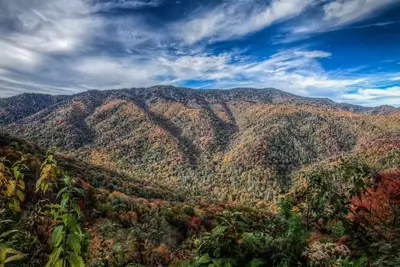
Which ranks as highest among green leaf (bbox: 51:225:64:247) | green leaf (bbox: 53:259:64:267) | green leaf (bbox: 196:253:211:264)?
green leaf (bbox: 51:225:64:247)

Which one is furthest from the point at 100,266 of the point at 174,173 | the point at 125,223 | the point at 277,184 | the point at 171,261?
the point at 174,173

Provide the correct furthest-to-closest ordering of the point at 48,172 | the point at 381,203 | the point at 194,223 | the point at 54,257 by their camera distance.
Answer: the point at 194,223
the point at 381,203
the point at 48,172
the point at 54,257

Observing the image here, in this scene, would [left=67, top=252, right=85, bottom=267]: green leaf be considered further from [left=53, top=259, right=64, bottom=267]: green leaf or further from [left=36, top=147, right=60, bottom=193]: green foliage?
[left=36, top=147, right=60, bottom=193]: green foliage

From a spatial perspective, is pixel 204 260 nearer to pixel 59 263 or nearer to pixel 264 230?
pixel 59 263

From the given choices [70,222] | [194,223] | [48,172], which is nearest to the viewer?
[70,222]

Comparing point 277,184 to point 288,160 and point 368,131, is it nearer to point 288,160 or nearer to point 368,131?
point 288,160

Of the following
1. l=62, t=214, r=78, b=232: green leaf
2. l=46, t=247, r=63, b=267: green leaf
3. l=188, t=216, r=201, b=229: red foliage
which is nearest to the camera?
l=46, t=247, r=63, b=267: green leaf

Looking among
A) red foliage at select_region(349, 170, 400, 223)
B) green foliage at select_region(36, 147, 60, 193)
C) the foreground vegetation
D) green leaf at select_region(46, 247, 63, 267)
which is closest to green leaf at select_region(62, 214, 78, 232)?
the foreground vegetation

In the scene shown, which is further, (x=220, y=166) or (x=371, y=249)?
(x=220, y=166)

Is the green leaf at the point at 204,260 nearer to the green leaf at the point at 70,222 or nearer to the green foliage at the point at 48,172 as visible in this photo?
the green leaf at the point at 70,222

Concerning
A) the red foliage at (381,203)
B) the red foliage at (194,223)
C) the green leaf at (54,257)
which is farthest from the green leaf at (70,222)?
the red foliage at (194,223)

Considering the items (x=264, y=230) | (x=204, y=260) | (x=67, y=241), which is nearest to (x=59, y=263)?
(x=67, y=241)
